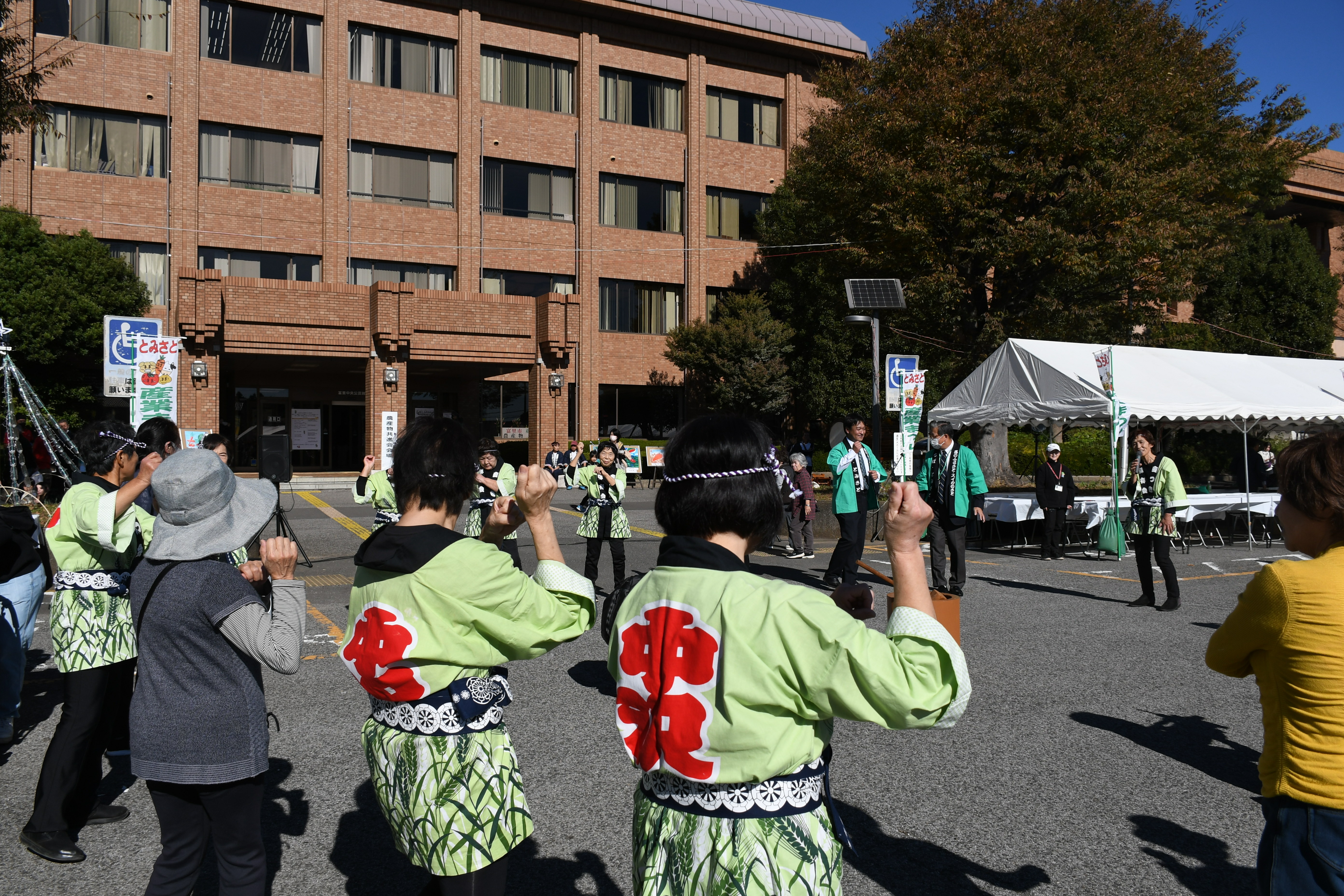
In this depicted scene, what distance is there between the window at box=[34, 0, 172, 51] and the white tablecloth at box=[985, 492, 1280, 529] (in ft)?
85.6

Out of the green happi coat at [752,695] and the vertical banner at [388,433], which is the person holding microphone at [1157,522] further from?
the vertical banner at [388,433]

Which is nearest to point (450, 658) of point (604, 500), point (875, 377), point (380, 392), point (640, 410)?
point (604, 500)

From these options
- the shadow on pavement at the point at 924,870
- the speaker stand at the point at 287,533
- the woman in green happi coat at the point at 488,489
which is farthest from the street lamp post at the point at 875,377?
the shadow on pavement at the point at 924,870

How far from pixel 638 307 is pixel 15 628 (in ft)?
91.0

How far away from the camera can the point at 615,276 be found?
31.2 m

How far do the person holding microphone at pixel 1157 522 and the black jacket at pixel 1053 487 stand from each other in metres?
4.14

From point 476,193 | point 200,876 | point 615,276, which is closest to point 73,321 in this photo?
point 476,193

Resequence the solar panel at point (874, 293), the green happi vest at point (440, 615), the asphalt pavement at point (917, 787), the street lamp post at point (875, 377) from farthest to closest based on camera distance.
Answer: the solar panel at point (874, 293) → the street lamp post at point (875, 377) → the asphalt pavement at point (917, 787) → the green happi vest at point (440, 615)

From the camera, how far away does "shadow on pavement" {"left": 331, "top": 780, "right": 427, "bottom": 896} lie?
345cm

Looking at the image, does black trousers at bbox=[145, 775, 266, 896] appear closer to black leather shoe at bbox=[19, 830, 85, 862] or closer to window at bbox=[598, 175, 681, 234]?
black leather shoe at bbox=[19, 830, 85, 862]

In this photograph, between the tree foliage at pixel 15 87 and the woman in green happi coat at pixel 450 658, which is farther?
the tree foliage at pixel 15 87

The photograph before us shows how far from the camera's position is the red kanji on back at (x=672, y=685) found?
5.83ft

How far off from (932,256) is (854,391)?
671 cm

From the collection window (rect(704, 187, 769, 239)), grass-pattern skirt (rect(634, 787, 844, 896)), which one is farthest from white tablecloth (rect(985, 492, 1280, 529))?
window (rect(704, 187, 769, 239))
